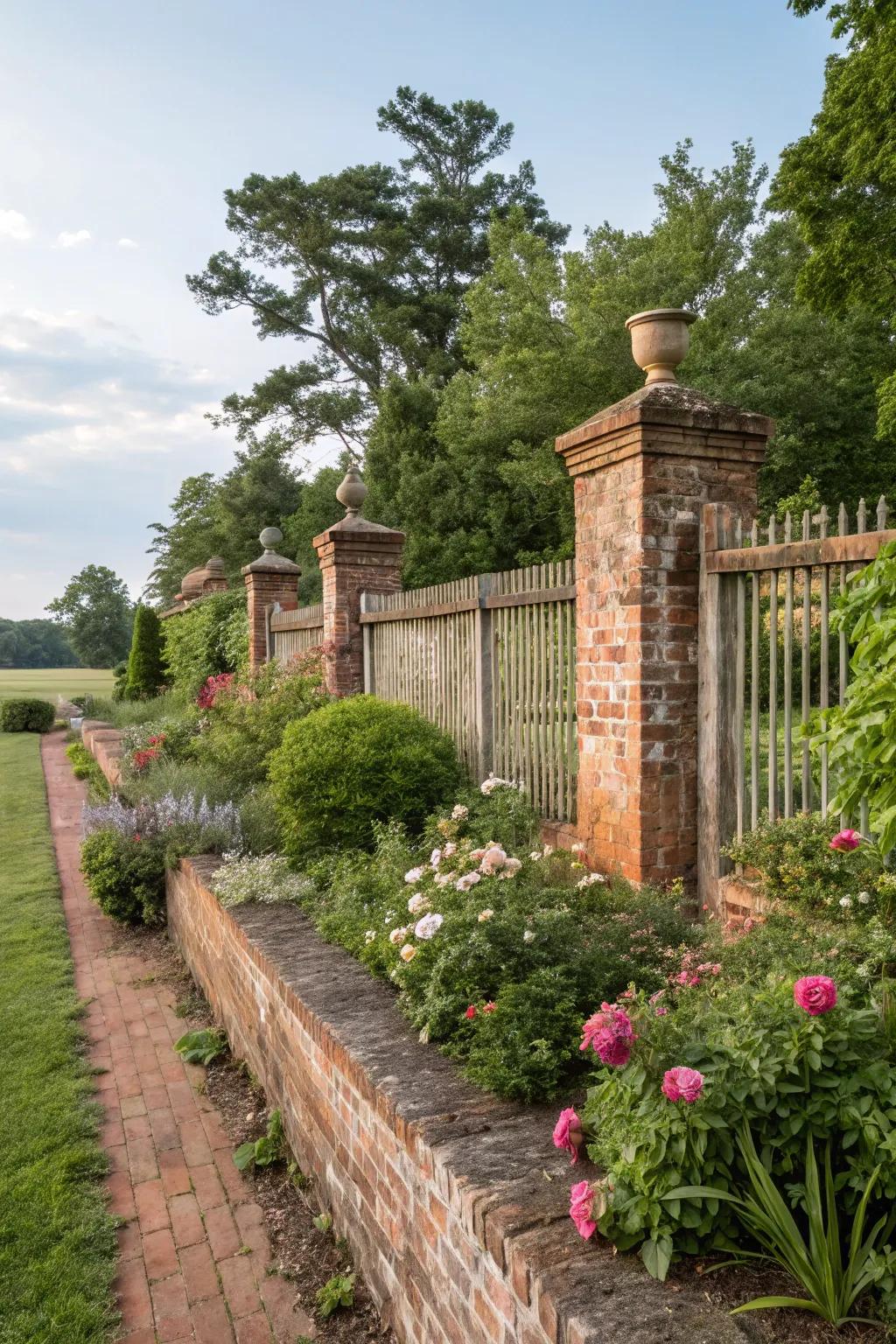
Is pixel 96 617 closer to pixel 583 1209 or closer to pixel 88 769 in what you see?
pixel 88 769

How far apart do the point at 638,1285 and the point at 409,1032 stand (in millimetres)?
1358

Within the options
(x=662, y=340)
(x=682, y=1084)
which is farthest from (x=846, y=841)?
(x=662, y=340)

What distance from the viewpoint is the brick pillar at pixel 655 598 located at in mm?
4074

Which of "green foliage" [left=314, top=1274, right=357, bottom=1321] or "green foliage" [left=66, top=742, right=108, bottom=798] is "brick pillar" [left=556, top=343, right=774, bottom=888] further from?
"green foliage" [left=66, top=742, right=108, bottom=798]

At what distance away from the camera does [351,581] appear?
27.0 feet

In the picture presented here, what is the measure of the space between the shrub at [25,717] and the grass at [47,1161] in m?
16.0

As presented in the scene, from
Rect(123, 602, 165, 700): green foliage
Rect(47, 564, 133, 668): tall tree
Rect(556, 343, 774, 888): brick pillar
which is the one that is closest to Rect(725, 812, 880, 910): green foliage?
Rect(556, 343, 774, 888): brick pillar

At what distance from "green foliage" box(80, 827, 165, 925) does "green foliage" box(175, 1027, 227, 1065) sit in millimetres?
1909

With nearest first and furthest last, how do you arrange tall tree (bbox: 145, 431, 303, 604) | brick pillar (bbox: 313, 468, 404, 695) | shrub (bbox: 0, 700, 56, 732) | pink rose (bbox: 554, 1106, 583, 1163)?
pink rose (bbox: 554, 1106, 583, 1163) → brick pillar (bbox: 313, 468, 404, 695) → shrub (bbox: 0, 700, 56, 732) → tall tree (bbox: 145, 431, 303, 604)

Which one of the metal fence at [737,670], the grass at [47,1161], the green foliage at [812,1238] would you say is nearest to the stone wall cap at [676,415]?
the metal fence at [737,670]

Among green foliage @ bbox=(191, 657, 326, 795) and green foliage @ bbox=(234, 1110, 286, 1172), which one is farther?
green foliage @ bbox=(191, 657, 326, 795)

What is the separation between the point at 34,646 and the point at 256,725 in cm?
7214

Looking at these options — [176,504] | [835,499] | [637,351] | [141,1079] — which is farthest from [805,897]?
[176,504]

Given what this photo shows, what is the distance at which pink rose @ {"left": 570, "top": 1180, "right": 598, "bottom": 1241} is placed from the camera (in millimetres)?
1687
